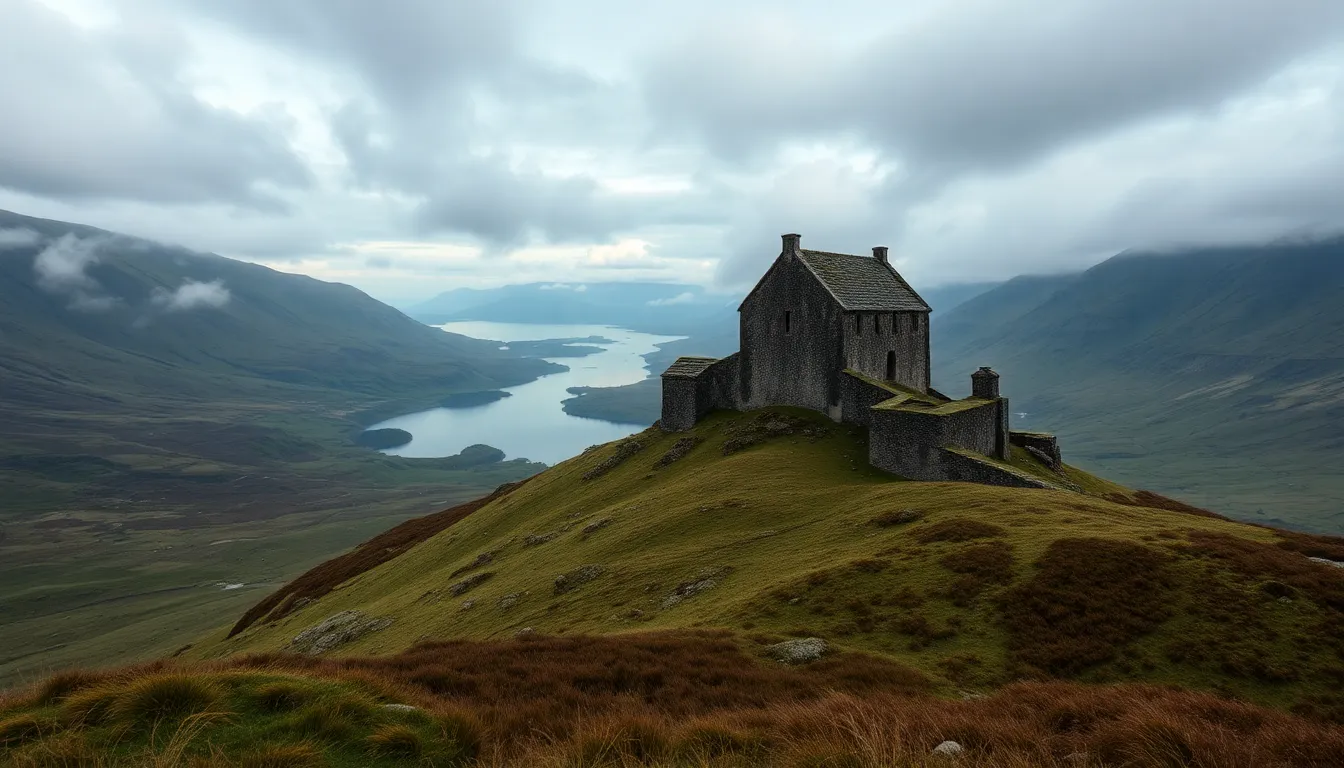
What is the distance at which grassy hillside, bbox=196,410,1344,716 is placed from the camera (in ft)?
53.7

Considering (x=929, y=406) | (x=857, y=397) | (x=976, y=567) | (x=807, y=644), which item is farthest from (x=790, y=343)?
(x=807, y=644)

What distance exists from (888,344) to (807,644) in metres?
36.6

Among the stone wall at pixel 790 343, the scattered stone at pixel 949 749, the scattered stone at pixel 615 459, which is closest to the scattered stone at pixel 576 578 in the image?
the scattered stone at pixel 615 459

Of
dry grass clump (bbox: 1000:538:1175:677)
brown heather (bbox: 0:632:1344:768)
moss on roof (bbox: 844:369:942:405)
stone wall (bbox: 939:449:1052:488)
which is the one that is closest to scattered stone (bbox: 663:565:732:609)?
brown heather (bbox: 0:632:1344:768)

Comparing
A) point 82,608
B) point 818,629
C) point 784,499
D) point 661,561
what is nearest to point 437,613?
point 661,561

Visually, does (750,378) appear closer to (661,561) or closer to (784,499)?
(784,499)

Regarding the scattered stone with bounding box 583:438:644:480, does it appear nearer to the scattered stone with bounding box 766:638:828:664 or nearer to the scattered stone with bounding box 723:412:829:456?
the scattered stone with bounding box 723:412:829:456

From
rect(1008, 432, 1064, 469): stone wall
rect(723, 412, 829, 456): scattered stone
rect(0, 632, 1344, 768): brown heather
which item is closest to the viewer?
rect(0, 632, 1344, 768): brown heather

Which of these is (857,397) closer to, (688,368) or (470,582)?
(688,368)

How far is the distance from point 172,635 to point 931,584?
118m

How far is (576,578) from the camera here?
3120cm

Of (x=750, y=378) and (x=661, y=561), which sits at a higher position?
(x=750, y=378)

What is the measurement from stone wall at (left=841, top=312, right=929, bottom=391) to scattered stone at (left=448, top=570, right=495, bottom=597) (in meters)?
27.1

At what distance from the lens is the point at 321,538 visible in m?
185
